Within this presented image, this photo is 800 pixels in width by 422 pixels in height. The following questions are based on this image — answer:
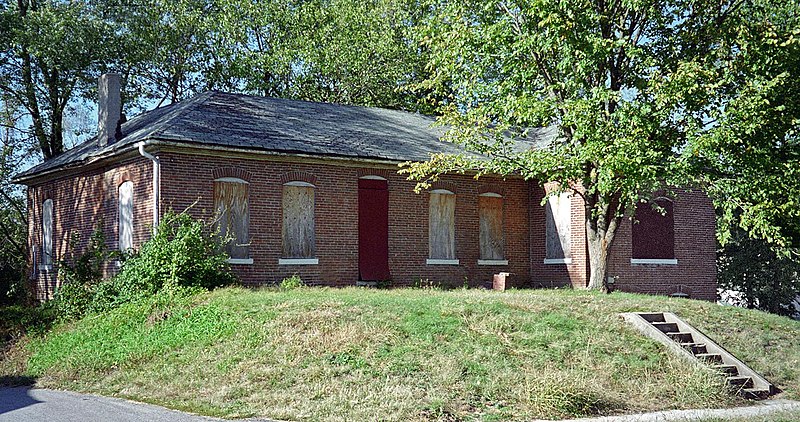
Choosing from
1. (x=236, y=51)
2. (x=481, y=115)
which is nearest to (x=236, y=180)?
(x=481, y=115)

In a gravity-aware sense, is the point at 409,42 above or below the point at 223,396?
above

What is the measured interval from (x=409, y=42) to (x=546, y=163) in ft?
65.9

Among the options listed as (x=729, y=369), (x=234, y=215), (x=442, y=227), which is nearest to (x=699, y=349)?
(x=729, y=369)

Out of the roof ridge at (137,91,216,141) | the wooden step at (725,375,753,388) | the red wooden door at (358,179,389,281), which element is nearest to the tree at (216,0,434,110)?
the roof ridge at (137,91,216,141)

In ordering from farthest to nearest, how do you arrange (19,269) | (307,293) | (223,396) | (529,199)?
(19,269) → (529,199) → (307,293) → (223,396)

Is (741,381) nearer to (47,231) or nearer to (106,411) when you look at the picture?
(106,411)

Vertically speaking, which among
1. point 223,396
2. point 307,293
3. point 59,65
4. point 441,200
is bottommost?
point 223,396

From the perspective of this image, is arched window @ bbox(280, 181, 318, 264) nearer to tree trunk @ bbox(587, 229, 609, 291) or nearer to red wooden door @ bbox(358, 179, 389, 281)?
red wooden door @ bbox(358, 179, 389, 281)

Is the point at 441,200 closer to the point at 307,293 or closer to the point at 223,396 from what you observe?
the point at 307,293

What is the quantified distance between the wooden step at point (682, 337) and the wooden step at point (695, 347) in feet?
0.82

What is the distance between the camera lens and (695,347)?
1617 cm

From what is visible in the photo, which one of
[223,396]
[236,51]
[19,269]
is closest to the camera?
[223,396]

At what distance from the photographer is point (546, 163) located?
1989cm

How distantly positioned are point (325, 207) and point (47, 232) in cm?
967
